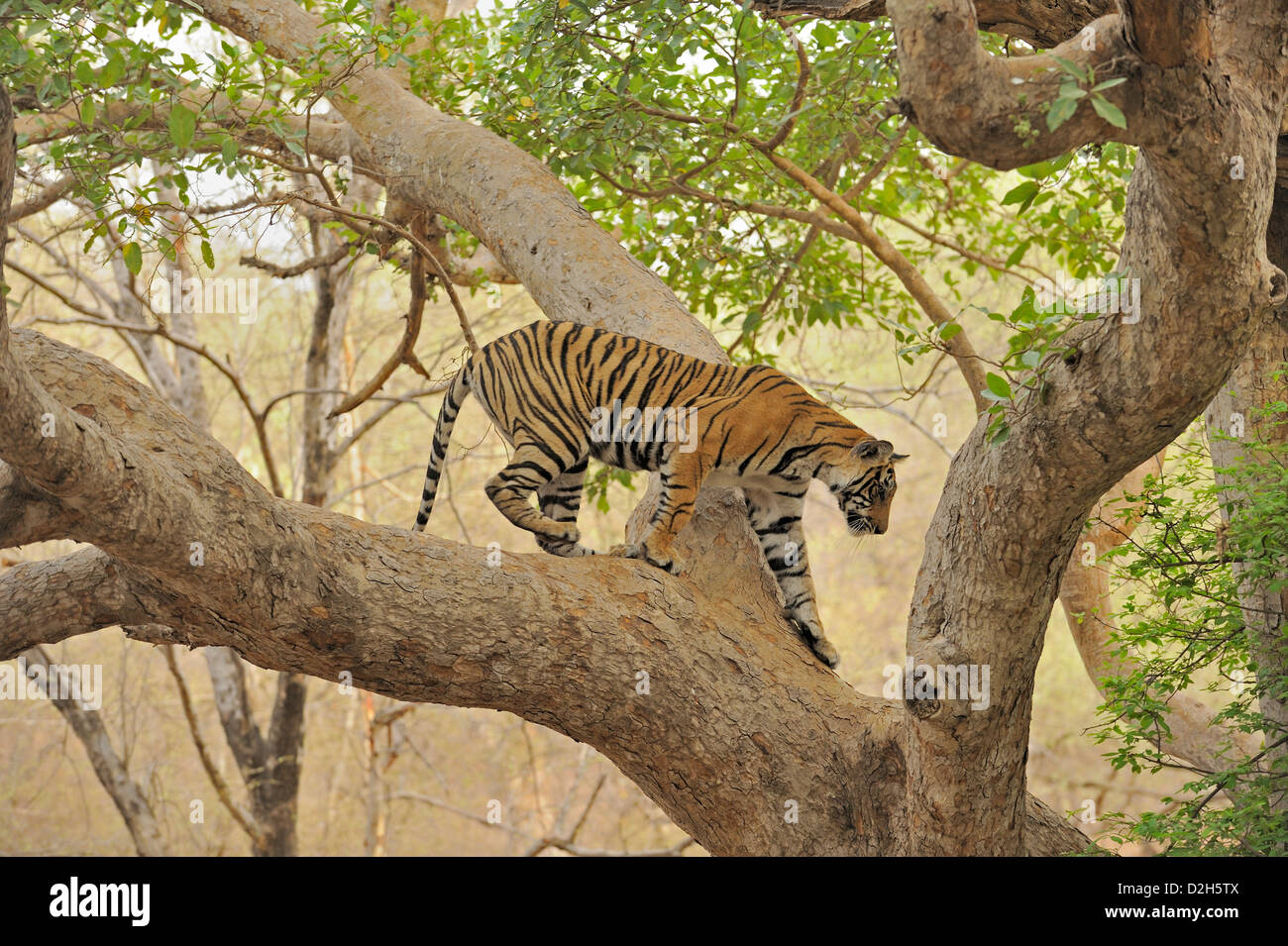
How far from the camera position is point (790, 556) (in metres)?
4.67

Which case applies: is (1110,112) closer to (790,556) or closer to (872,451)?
(872,451)

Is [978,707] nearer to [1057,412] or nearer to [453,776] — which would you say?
[1057,412]

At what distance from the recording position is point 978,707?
343cm

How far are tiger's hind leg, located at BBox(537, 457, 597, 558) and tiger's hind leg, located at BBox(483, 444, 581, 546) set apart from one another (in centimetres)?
21

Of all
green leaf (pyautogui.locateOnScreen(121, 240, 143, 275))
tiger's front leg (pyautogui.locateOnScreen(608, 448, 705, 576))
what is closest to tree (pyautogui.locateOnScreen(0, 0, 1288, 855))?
tiger's front leg (pyautogui.locateOnScreen(608, 448, 705, 576))

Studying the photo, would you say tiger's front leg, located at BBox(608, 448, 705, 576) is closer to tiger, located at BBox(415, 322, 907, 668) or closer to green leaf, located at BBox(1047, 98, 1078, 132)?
tiger, located at BBox(415, 322, 907, 668)

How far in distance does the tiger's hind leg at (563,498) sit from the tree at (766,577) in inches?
23.5

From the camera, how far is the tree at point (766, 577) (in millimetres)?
2516

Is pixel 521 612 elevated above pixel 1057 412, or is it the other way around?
pixel 1057 412

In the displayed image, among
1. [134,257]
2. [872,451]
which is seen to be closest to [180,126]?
[134,257]

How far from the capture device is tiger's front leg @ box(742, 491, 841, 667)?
4523mm

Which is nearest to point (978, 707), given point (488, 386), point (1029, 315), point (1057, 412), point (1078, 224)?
point (1057, 412)

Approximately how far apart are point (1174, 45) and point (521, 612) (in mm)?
2393

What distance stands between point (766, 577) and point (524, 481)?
1033 millimetres
